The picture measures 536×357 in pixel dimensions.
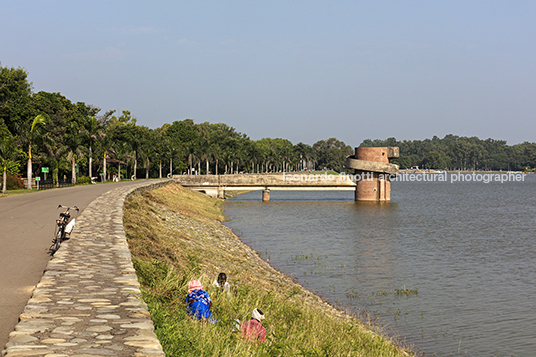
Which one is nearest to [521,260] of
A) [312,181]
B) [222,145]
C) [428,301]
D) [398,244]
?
[398,244]

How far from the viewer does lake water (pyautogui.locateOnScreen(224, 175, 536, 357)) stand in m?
16.4

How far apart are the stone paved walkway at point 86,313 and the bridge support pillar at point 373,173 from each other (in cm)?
6758

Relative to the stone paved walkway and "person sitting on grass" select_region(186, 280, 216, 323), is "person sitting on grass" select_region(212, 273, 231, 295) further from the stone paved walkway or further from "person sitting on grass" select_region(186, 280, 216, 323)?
the stone paved walkway

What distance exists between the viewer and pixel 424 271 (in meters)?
26.3

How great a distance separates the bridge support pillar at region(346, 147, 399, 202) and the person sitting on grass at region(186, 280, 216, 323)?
69.1 meters

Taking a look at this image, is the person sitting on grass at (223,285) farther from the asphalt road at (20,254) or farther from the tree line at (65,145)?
the tree line at (65,145)

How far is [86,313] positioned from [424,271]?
2157 centimetres

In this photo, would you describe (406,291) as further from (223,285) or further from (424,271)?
(223,285)

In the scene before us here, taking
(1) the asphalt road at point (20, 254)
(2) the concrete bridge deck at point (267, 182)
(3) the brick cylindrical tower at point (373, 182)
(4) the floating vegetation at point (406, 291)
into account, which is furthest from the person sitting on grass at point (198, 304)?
(3) the brick cylindrical tower at point (373, 182)

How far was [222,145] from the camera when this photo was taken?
168125mm

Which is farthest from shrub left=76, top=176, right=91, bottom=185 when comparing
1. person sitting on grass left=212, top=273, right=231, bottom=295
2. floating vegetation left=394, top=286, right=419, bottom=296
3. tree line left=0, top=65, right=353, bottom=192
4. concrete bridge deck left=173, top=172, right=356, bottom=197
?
person sitting on grass left=212, top=273, right=231, bottom=295

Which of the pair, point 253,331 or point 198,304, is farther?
point 198,304

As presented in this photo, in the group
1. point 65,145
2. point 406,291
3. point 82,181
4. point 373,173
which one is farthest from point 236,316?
point 373,173

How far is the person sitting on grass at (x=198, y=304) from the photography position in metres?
10.1
